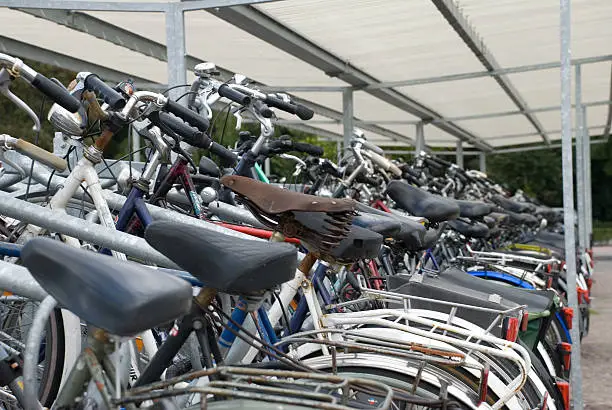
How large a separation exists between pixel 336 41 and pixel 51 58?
2482mm

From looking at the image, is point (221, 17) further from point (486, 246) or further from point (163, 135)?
point (486, 246)

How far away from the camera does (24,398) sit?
2084 mm

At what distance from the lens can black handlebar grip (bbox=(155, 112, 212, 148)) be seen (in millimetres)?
2938

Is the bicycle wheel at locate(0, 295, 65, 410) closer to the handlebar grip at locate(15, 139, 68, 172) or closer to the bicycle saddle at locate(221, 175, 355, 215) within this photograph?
the handlebar grip at locate(15, 139, 68, 172)

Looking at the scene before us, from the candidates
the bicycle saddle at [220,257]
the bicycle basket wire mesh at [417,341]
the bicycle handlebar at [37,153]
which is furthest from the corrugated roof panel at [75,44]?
the bicycle saddle at [220,257]

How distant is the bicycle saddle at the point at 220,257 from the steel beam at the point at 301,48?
3.77 m

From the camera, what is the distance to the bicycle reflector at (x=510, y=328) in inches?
125

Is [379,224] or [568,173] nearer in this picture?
[379,224]

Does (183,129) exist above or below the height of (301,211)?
above

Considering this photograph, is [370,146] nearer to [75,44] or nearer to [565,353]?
[565,353]

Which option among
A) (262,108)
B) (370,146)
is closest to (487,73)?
(370,146)

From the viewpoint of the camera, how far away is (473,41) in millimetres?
7281

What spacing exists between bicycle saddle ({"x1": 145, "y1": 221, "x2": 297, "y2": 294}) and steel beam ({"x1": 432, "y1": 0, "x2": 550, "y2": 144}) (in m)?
4.25

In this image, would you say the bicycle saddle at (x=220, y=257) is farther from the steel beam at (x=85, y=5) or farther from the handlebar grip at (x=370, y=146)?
the handlebar grip at (x=370, y=146)
